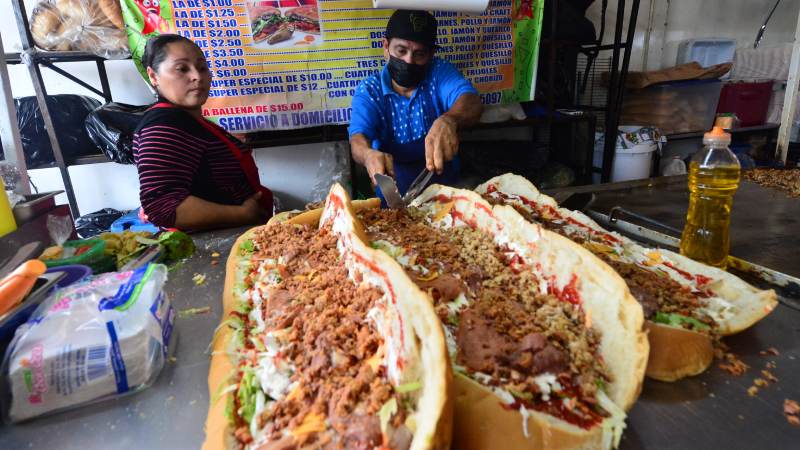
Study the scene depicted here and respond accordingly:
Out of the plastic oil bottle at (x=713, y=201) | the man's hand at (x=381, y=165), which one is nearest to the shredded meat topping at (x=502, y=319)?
the man's hand at (x=381, y=165)

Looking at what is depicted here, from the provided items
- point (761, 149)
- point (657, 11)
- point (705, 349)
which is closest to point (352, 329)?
point (705, 349)

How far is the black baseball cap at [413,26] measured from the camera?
129 inches

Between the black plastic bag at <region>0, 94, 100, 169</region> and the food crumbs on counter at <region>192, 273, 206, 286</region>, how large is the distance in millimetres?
3184

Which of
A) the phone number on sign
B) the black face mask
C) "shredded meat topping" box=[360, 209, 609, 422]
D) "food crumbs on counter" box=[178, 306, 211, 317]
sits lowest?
"food crumbs on counter" box=[178, 306, 211, 317]

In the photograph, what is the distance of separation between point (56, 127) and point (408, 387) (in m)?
4.77

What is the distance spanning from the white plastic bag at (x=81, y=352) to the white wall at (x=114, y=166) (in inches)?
164

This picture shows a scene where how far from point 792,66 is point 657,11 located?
2951 millimetres

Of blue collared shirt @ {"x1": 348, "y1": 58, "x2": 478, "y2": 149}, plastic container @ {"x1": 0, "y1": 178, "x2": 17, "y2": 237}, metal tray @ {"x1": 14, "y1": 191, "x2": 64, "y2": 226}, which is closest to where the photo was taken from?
plastic container @ {"x1": 0, "y1": 178, "x2": 17, "y2": 237}

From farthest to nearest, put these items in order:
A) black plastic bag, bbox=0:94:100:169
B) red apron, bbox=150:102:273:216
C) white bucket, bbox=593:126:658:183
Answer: white bucket, bbox=593:126:658:183
black plastic bag, bbox=0:94:100:169
red apron, bbox=150:102:273:216

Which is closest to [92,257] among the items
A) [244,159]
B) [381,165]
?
[244,159]

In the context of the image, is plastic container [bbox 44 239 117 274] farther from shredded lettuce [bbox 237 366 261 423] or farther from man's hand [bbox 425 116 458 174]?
man's hand [bbox 425 116 458 174]

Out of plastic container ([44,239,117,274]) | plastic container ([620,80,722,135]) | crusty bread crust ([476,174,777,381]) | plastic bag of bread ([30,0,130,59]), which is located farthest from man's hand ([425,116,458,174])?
plastic container ([620,80,722,135])

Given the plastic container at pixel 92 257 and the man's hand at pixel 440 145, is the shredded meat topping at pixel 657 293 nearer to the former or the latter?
the man's hand at pixel 440 145

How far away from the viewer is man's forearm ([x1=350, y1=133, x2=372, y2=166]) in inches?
119
